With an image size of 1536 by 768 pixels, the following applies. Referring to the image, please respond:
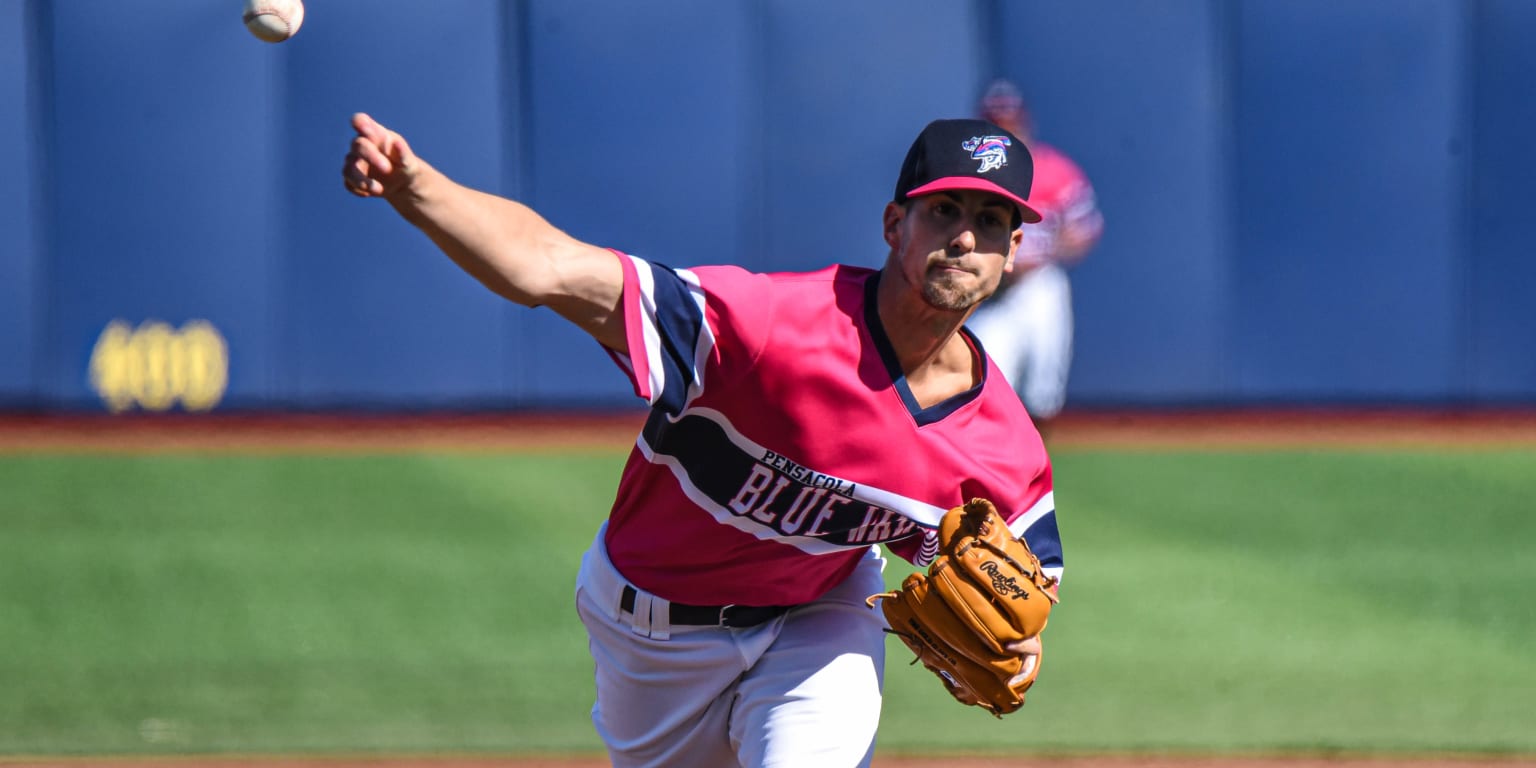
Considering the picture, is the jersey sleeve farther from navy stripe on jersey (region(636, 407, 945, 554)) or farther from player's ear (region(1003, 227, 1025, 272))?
player's ear (region(1003, 227, 1025, 272))

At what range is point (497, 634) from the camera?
709 cm

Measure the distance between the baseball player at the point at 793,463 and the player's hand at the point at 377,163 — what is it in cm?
37

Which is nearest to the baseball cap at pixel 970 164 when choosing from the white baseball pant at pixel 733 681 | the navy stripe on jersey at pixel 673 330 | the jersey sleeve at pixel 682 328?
the jersey sleeve at pixel 682 328

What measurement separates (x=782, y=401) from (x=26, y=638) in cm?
478

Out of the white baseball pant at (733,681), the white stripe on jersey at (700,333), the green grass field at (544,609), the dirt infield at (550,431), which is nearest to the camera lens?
the white stripe on jersey at (700,333)

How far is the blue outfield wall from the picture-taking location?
1223 centimetres

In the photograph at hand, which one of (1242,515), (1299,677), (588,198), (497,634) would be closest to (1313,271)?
(1242,515)

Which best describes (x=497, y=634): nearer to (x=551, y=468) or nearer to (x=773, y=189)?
(x=551, y=468)

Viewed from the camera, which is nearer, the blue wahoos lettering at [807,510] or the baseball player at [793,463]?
the baseball player at [793,463]

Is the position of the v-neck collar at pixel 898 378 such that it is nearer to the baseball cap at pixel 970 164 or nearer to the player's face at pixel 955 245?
the player's face at pixel 955 245

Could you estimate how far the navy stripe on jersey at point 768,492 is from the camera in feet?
11.0

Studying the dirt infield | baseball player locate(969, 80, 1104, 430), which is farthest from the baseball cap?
the dirt infield

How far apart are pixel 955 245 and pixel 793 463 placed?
1.71ft

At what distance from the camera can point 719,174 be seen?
12727mm
